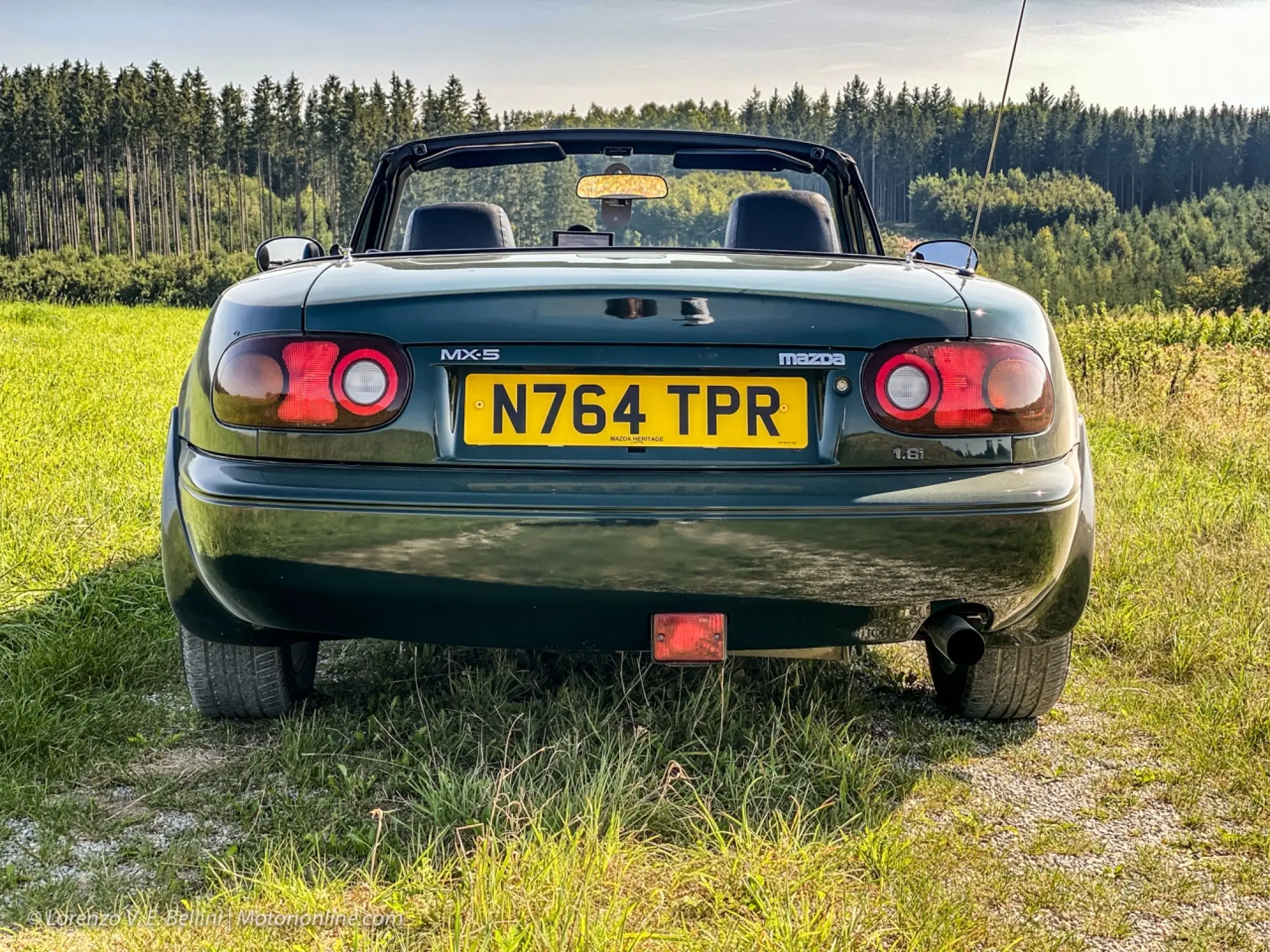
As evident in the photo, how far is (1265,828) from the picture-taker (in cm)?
245

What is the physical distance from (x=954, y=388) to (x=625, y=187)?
164cm

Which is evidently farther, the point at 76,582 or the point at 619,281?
the point at 76,582

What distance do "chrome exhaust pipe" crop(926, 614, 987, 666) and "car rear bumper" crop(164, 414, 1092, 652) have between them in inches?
2.5

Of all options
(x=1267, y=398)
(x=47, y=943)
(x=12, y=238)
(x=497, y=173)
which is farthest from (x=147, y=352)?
(x=12, y=238)

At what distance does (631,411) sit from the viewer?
215 centimetres

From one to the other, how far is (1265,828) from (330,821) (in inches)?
82.0

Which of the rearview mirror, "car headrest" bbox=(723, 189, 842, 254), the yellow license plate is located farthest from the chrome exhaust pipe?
the rearview mirror

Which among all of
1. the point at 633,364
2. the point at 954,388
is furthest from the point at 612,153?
the point at 954,388

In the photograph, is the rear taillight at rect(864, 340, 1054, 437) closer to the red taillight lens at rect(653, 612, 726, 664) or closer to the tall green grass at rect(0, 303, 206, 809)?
the red taillight lens at rect(653, 612, 726, 664)

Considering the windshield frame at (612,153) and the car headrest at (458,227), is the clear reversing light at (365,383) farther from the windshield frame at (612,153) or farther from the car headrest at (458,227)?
the windshield frame at (612,153)

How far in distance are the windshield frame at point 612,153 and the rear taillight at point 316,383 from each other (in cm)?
157

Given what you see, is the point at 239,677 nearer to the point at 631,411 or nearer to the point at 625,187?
the point at 631,411

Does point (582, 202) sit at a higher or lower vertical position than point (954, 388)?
higher

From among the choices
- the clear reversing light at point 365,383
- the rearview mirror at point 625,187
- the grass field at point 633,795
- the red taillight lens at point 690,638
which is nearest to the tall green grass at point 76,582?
the grass field at point 633,795
